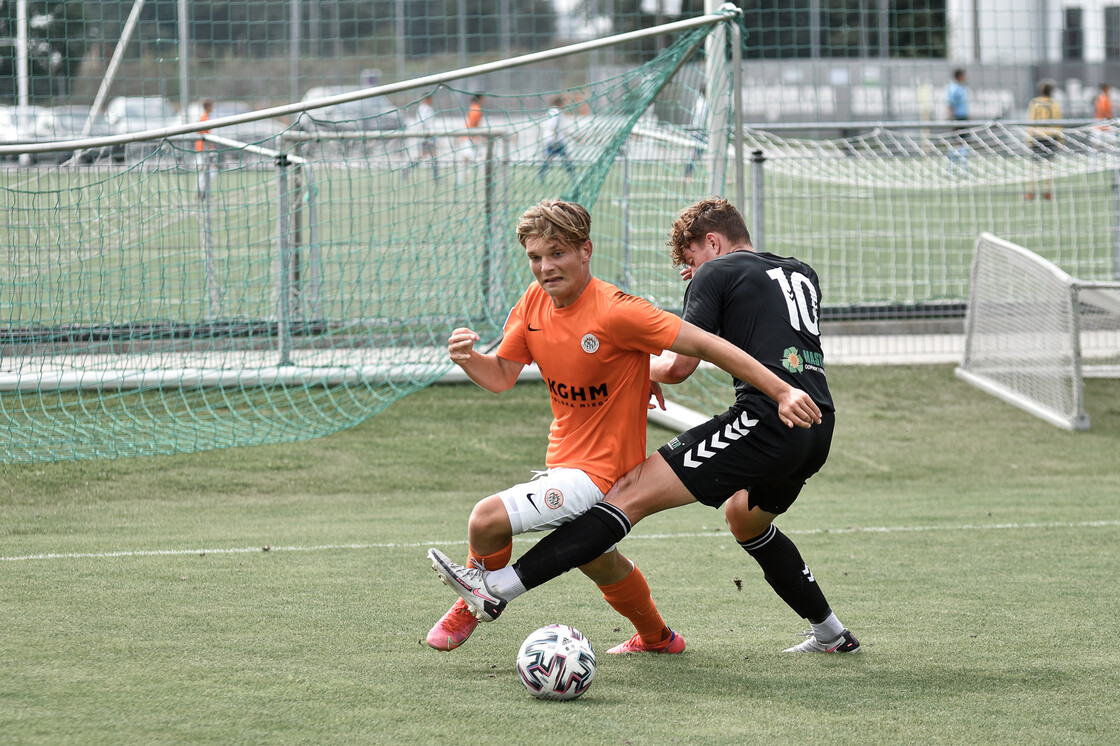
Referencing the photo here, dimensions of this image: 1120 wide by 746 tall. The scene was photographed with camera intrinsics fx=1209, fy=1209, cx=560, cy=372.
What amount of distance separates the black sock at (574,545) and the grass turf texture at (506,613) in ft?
1.32

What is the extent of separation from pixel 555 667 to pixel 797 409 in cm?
113

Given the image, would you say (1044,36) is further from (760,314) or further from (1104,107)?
(760,314)

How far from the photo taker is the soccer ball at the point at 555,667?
3805 millimetres

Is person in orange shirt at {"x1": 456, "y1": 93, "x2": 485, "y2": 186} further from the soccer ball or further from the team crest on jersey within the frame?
the soccer ball

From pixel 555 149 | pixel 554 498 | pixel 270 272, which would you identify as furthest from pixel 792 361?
pixel 270 272

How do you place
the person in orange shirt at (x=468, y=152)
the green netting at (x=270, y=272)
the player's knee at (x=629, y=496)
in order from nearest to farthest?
the player's knee at (x=629, y=496) → the green netting at (x=270, y=272) → the person in orange shirt at (x=468, y=152)

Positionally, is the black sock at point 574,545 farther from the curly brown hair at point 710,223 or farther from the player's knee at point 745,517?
the curly brown hair at point 710,223

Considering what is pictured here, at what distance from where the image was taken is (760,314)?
4.18 m

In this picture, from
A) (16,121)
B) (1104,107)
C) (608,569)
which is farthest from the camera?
(1104,107)

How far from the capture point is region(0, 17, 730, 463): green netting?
774 centimetres

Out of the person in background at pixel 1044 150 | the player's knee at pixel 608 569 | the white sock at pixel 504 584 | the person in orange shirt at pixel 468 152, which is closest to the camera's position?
the white sock at pixel 504 584

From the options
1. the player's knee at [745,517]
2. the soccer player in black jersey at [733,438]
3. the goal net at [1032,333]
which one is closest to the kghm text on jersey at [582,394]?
the soccer player in black jersey at [733,438]

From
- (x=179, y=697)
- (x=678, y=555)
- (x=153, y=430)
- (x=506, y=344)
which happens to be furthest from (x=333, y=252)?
(x=179, y=697)

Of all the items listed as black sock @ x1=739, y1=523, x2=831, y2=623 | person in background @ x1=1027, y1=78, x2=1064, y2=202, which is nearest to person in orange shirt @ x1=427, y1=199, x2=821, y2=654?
black sock @ x1=739, y1=523, x2=831, y2=623
